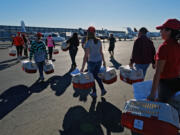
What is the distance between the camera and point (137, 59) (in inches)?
160

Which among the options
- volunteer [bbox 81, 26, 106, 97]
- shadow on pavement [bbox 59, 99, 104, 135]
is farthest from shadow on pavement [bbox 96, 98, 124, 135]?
volunteer [bbox 81, 26, 106, 97]

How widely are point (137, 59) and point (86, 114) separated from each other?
1957mm

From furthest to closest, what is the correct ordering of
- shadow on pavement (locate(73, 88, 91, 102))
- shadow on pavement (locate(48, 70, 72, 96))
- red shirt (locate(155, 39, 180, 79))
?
shadow on pavement (locate(48, 70, 72, 96))
shadow on pavement (locate(73, 88, 91, 102))
red shirt (locate(155, 39, 180, 79))

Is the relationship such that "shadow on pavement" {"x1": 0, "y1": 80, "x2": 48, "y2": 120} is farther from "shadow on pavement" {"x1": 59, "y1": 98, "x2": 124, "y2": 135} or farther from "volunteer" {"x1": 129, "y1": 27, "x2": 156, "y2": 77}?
"volunteer" {"x1": 129, "y1": 27, "x2": 156, "y2": 77}

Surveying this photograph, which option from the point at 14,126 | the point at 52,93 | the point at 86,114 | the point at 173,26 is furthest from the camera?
the point at 52,93

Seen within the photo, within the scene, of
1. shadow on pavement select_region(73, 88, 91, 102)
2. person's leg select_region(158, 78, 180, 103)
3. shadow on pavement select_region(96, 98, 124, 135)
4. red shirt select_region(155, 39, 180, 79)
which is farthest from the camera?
shadow on pavement select_region(73, 88, 91, 102)

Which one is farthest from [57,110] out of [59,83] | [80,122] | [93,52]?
[59,83]

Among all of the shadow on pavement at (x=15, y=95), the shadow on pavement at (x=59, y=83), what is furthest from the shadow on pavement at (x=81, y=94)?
the shadow on pavement at (x=15, y=95)

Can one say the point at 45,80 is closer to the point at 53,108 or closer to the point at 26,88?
the point at 26,88

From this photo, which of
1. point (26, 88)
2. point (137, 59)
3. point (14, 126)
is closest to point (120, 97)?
point (137, 59)

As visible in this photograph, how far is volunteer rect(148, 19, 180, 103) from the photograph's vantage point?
1.97 metres

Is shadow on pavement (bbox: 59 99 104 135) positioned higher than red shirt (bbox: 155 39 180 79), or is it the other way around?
red shirt (bbox: 155 39 180 79)

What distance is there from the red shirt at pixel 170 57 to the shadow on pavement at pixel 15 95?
3486mm

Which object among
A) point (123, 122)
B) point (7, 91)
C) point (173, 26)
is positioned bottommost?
point (7, 91)
